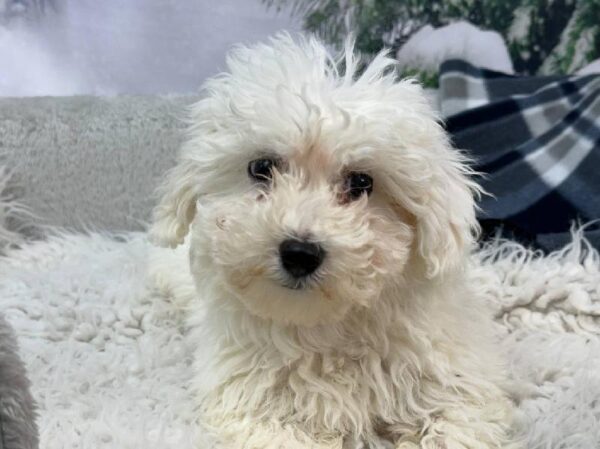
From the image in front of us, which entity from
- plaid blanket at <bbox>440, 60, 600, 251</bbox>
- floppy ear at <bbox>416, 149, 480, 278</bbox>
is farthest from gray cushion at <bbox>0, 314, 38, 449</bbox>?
plaid blanket at <bbox>440, 60, 600, 251</bbox>

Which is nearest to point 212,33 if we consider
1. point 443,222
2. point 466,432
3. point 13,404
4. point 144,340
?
point 144,340

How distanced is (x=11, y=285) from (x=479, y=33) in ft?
5.42

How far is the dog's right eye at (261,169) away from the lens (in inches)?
53.7

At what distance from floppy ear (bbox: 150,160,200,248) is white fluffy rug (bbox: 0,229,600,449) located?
313 mm

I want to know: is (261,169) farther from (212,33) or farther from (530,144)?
(212,33)

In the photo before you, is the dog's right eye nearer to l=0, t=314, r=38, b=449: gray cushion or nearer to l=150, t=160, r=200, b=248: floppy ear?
l=150, t=160, r=200, b=248: floppy ear

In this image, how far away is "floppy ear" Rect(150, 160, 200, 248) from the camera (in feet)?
4.80

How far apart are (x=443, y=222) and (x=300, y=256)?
0.92 ft

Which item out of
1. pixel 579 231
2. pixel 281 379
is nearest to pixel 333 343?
pixel 281 379

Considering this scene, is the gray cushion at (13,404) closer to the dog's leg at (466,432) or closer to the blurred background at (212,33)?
the dog's leg at (466,432)

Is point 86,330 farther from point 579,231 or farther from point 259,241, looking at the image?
point 579,231

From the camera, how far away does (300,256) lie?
121 cm

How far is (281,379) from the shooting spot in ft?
4.74

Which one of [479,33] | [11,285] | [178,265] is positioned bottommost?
[11,285]
